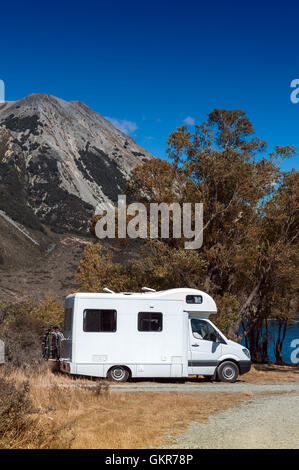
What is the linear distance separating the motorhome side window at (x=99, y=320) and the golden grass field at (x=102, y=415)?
73.6 inches

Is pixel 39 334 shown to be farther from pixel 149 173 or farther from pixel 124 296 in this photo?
pixel 149 173

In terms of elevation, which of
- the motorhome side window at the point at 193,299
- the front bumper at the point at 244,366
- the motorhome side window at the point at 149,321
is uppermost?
the motorhome side window at the point at 193,299

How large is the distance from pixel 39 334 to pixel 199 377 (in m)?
6.47

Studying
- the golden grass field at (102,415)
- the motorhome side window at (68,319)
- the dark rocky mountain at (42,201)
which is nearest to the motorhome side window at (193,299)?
the motorhome side window at (68,319)

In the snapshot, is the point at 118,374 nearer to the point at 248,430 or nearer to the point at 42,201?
the point at 248,430

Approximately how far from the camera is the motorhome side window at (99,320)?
52.3ft

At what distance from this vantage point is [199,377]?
1861 centimetres

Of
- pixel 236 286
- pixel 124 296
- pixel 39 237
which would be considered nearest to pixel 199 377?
pixel 124 296

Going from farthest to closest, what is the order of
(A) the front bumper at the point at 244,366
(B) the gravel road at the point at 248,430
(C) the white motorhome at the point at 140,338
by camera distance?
(A) the front bumper at the point at 244,366
(C) the white motorhome at the point at 140,338
(B) the gravel road at the point at 248,430

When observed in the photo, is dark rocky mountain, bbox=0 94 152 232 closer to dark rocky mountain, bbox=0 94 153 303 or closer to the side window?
dark rocky mountain, bbox=0 94 153 303

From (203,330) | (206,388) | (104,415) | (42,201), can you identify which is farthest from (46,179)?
(104,415)

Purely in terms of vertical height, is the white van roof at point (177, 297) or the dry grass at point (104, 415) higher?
the white van roof at point (177, 297)

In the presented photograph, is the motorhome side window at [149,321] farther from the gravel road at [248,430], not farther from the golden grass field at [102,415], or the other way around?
the gravel road at [248,430]

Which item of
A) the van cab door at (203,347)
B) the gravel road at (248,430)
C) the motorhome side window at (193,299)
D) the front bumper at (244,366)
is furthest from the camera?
the front bumper at (244,366)
